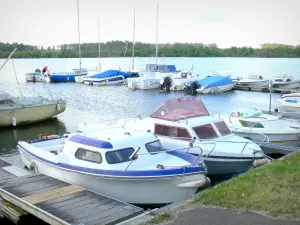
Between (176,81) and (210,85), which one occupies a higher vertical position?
(176,81)

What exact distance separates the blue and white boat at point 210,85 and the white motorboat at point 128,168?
33.5 m

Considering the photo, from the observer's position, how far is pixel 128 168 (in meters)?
11.1

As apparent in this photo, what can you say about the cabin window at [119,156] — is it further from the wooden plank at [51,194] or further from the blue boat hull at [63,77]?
the blue boat hull at [63,77]

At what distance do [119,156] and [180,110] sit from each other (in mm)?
4797

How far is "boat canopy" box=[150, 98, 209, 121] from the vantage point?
1513cm

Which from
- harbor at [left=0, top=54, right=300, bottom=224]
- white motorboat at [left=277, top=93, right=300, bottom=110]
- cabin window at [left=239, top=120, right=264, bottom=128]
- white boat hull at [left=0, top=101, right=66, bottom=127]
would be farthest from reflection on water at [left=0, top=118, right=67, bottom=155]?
white motorboat at [left=277, top=93, right=300, bottom=110]

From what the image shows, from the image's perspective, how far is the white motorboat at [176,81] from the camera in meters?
48.2

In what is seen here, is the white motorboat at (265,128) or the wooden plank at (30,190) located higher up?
the white motorboat at (265,128)

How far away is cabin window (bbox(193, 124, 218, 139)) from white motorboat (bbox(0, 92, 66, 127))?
15.1 meters

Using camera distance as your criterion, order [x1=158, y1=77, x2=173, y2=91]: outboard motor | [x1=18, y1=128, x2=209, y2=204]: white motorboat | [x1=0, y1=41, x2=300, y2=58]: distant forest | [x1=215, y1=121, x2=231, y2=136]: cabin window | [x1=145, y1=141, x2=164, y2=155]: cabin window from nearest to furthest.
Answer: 1. [x1=18, y1=128, x2=209, y2=204]: white motorboat
2. [x1=145, y1=141, x2=164, y2=155]: cabin window
3. [x1=215, y1=121, x2=231, y2=136]: cabin window
4. [x1=158, y1=77, x2=173, y2=91]: outboard motor
5. [x1=0, y1=41, x2=300, y2=58]: distant forest

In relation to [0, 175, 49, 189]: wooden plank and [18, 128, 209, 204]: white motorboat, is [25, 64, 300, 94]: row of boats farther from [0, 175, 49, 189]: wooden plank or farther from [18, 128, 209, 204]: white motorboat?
[0, 175, 49, 189]: wooden plank

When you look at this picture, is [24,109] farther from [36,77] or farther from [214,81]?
[36,77]

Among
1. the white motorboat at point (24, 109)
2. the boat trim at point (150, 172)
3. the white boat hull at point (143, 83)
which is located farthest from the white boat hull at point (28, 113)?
the white boat hull at point (143, 83)

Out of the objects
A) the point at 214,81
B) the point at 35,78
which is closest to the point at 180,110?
the point at 214,81
